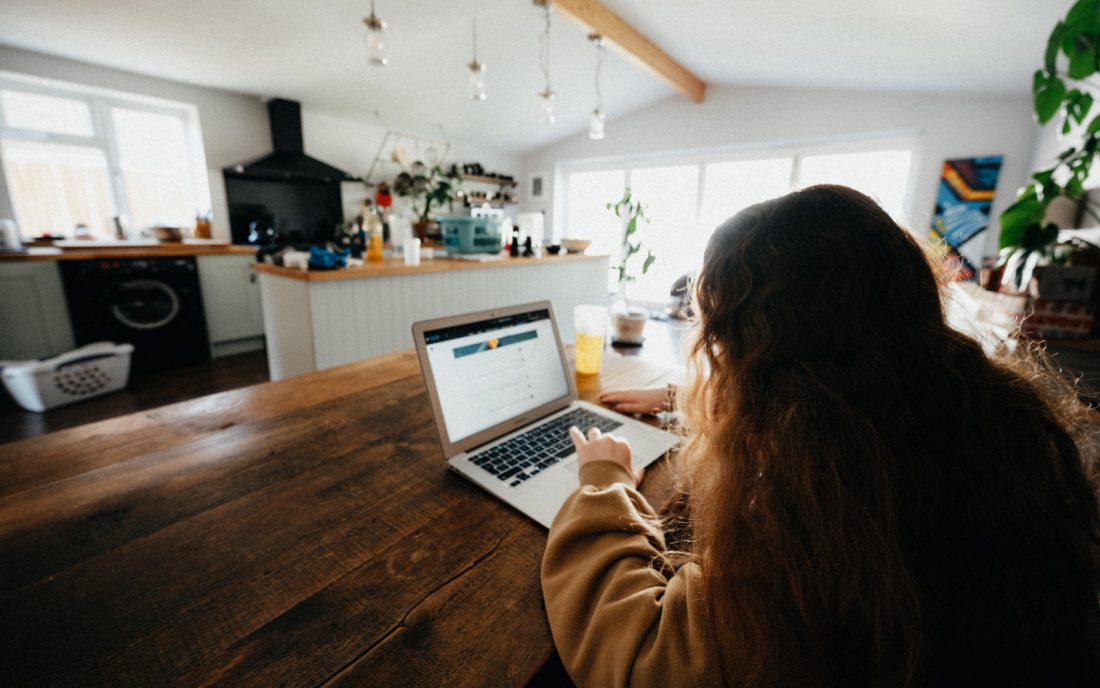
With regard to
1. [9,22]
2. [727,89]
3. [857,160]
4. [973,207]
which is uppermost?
[727,89]

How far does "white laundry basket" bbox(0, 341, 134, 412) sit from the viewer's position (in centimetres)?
252

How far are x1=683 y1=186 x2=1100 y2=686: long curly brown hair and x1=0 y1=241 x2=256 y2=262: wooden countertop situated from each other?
413 cm

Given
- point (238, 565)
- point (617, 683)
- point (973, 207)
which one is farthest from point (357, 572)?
point (973, 207)

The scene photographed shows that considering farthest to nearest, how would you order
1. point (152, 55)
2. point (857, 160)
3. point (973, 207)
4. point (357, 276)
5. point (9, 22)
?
point (857, 160) → point (973, 207) → point (152, 55) → point (9, 22) → point (357, 276)

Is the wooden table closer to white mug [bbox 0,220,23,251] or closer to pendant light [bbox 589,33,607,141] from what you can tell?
pendant light [bbox 589,33,607,141]

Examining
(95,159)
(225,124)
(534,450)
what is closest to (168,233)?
(95,159)

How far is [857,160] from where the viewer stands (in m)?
4.48

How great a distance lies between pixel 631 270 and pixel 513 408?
1.10 metres

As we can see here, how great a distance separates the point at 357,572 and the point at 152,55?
4.51 m

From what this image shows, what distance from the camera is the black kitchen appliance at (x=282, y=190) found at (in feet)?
13.5

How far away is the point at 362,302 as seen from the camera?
2.18 meters

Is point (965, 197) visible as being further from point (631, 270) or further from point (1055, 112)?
point (631, 270)

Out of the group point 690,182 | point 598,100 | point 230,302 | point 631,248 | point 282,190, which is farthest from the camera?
point 690,182

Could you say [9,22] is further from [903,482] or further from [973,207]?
[973,207]
